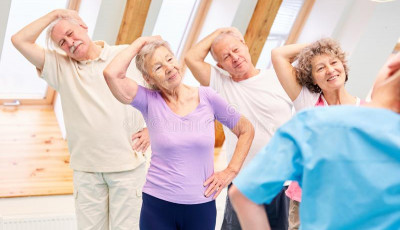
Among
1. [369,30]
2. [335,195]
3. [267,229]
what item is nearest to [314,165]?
[335,195]

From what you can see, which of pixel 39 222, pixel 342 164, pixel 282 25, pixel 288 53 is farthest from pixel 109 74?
pixel 282 25

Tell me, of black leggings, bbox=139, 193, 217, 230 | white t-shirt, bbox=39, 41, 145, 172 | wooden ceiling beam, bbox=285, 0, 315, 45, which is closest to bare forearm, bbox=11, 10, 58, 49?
white t-shirt, bbox=39, 41, 145, 172

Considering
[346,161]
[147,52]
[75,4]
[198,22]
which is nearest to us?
[346,161]

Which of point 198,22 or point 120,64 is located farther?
point 198,22

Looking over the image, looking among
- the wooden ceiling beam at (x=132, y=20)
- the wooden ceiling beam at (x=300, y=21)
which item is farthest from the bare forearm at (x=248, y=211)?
the wooden ceiling beam at (x=300, y=21)

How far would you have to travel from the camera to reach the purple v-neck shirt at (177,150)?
2.06 metres

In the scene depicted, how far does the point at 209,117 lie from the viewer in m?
2.15

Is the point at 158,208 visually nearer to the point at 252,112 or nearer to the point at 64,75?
the point at 252,112

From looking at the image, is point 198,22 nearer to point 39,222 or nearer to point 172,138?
point 39,222

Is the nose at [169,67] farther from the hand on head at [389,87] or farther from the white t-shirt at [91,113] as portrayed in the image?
the hand on head at [389,87]

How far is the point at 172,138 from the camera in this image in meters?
2.05

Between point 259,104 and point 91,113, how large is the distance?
761 millimetres

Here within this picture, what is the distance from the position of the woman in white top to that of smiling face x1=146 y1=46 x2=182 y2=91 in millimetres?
482

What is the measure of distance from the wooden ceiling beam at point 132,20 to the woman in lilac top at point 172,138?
4.34 feet
